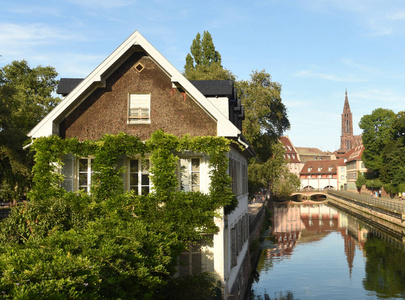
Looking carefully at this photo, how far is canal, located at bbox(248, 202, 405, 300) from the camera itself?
2369cm

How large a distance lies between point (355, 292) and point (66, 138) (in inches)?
658

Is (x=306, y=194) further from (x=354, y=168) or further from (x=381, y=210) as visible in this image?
(x=381, y=210)

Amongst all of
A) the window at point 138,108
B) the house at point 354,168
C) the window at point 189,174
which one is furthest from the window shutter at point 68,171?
the house at point 354,168

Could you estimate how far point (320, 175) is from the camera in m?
139

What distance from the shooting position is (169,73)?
14547 millimetres

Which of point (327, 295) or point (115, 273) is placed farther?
point (327, 295)

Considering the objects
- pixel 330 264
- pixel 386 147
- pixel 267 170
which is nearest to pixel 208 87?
pixel 330 264

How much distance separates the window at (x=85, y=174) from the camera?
48.7 ft

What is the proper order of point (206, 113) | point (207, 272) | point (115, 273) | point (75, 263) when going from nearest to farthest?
point (75, 263)
point (115, 273)
point (207, 272)
point (206, 113)

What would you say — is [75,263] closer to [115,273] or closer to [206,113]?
[115,273]

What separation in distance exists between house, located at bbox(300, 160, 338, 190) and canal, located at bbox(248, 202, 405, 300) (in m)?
86.8

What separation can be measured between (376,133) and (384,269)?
5765 centimetres

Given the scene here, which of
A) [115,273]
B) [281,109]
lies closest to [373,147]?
[281,109]

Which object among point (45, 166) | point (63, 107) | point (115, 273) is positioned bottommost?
point (115, 273)
